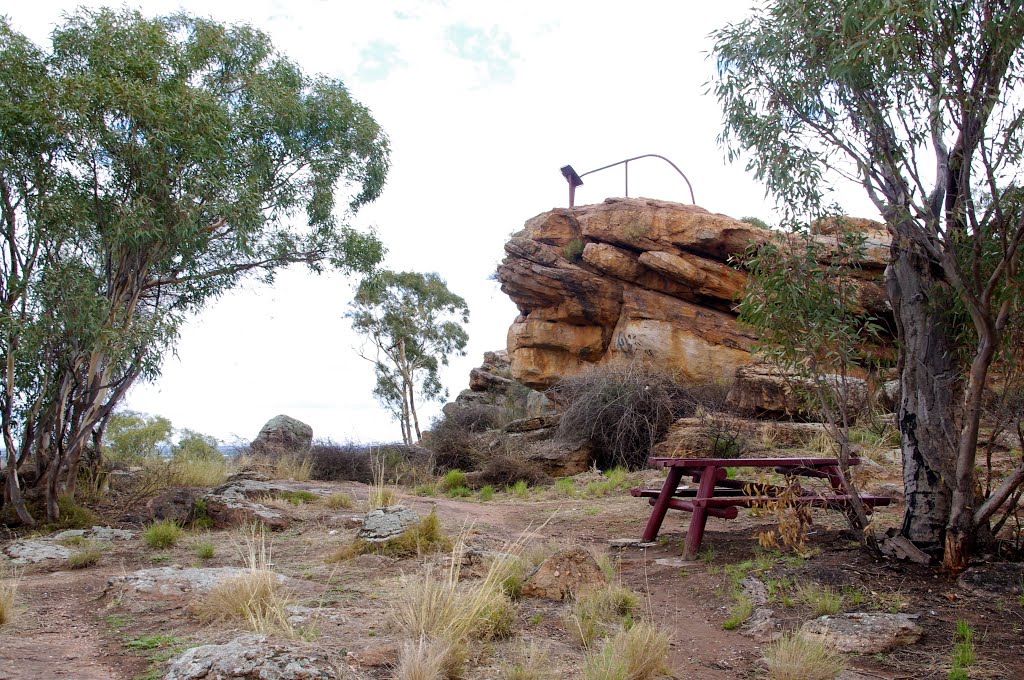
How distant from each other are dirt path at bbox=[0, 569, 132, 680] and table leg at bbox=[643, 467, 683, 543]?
4610 millimetres

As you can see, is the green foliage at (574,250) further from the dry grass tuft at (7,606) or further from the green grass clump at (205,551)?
the dry grass tuft at (7,606)

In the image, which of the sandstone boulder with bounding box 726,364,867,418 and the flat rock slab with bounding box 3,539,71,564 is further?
the sandstone boulder with bounding box 726,364,867,418

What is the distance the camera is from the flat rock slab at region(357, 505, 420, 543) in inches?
259

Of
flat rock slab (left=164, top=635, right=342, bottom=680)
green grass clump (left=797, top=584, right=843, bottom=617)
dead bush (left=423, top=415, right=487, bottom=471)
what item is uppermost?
Result: dead bush (left=423, top=415, right=487, bottom=471)

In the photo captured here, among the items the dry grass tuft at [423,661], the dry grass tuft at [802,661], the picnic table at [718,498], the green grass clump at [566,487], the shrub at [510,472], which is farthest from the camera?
the shrub at [510,472]

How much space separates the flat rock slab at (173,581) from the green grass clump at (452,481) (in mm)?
7618

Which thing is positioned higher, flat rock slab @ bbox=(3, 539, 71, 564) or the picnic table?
the picnic table

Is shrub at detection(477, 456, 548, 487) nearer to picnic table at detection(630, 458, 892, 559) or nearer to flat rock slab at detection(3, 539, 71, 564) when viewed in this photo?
picnic table at detection(630, 458, 892, 559)

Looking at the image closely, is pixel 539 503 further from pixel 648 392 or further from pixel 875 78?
pixel 875 78

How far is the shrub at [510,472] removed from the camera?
12.9m

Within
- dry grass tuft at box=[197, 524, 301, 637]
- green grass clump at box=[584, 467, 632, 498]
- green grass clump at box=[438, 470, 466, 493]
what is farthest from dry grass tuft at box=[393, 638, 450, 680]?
green grass clump at box=[438, 470, 466, 493]

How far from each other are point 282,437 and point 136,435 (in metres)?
3.37

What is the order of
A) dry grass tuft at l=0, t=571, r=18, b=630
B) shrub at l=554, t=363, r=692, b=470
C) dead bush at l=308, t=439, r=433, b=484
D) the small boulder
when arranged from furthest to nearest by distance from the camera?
dead bush at l=308, t=439, r=433, b=484, shrub at l=554, t=363, r=692, b=470, the small boulder, dry grass tuft at l=0, t=571, r=18, b=630

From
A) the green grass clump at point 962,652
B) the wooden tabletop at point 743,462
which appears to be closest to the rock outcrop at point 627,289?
the wooden tabletop at point 743,462
